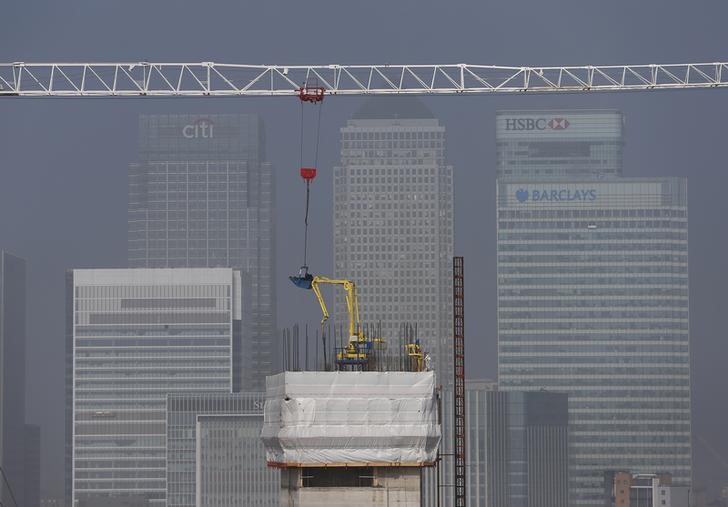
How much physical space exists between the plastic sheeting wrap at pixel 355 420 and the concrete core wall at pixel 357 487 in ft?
2.01

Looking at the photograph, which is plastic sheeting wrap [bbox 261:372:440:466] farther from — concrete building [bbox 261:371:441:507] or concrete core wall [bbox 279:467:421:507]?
concrete core wall [bbox 279:467:421:507]

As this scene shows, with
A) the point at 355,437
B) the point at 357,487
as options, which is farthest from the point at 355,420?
the point at 357,487

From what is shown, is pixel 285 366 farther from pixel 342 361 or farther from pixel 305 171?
pixel 305 171

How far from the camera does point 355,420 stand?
4535 inches

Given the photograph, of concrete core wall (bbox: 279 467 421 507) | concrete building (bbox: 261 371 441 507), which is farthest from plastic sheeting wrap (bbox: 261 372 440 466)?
concrete core wall (bbox: 279 467 421 507)

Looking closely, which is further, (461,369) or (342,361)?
(461,369)

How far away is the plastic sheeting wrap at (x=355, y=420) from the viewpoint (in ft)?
375

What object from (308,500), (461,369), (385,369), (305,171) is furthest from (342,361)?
(461,369)

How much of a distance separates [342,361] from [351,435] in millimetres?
7623

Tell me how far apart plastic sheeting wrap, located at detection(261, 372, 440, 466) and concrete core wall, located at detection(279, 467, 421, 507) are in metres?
0.61

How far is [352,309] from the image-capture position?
130 m

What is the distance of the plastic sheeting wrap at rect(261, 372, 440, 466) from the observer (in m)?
114

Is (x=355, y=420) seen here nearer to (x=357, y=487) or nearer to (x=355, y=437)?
(x=355, y=437)

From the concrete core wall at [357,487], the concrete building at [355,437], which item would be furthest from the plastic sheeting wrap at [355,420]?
the concrete core wall at [357,487]
